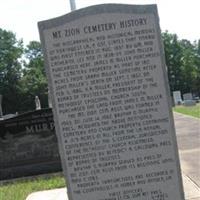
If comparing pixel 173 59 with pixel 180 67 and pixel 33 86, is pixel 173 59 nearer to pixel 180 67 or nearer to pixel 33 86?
pixel 180 67

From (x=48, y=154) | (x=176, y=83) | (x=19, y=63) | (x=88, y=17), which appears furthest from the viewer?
(x=176, y=83)

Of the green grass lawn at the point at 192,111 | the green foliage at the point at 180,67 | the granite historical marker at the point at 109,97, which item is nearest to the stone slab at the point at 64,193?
the granite historical marker at the point at 109,97

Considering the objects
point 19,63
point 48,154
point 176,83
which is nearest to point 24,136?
point 48,154

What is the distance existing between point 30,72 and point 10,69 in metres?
3.58

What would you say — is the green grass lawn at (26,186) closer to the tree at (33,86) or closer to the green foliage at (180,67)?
the tree at (33,86)

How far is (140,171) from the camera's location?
5477 millimetres

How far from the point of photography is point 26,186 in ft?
38.7

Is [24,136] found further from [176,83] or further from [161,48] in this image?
[176,83]

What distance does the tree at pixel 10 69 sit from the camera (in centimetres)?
7850

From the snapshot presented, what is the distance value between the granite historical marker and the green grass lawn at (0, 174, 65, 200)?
5234mm

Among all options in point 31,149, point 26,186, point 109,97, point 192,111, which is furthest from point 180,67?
point 109,97

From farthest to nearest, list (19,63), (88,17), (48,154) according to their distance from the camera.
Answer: (19,63) → (48,154) → (88,17)

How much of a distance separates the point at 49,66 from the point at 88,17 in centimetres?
61

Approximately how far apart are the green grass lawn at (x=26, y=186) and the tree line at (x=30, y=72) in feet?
218
